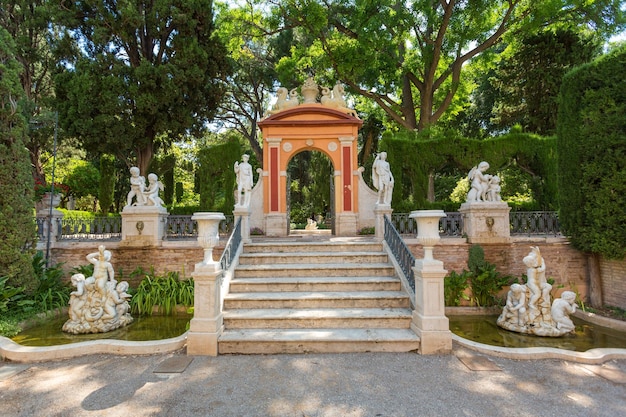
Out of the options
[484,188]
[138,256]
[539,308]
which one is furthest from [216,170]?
[539,308]

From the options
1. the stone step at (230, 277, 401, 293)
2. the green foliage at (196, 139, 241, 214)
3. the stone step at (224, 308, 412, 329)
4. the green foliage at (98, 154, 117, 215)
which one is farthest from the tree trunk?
the green foliage at (98, 154, 117, 215)

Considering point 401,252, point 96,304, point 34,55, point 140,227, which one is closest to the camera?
point 96,304

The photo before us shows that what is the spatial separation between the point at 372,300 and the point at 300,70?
566 inches

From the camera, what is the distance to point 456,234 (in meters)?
8.42

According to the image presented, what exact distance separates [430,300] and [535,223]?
6050 mm

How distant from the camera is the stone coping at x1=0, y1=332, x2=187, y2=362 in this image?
432 cm

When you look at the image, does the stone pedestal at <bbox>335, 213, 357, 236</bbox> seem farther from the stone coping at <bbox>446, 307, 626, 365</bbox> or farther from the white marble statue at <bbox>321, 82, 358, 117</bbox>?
the stone coping at <bbox>446, 307, 626, 365</bbox>

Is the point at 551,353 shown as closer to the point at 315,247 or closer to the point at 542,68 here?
the point at 315,247

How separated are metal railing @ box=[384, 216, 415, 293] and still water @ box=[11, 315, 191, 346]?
13.0 ft

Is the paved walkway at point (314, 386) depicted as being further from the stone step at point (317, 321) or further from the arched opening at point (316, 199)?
the arched opening at point (316, 199)

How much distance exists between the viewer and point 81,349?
4.46 m

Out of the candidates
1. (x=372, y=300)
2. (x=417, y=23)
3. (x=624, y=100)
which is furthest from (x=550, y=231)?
(x=417, y=23)

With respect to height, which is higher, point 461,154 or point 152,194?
point 461,154

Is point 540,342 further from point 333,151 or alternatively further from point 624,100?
point 333,151
